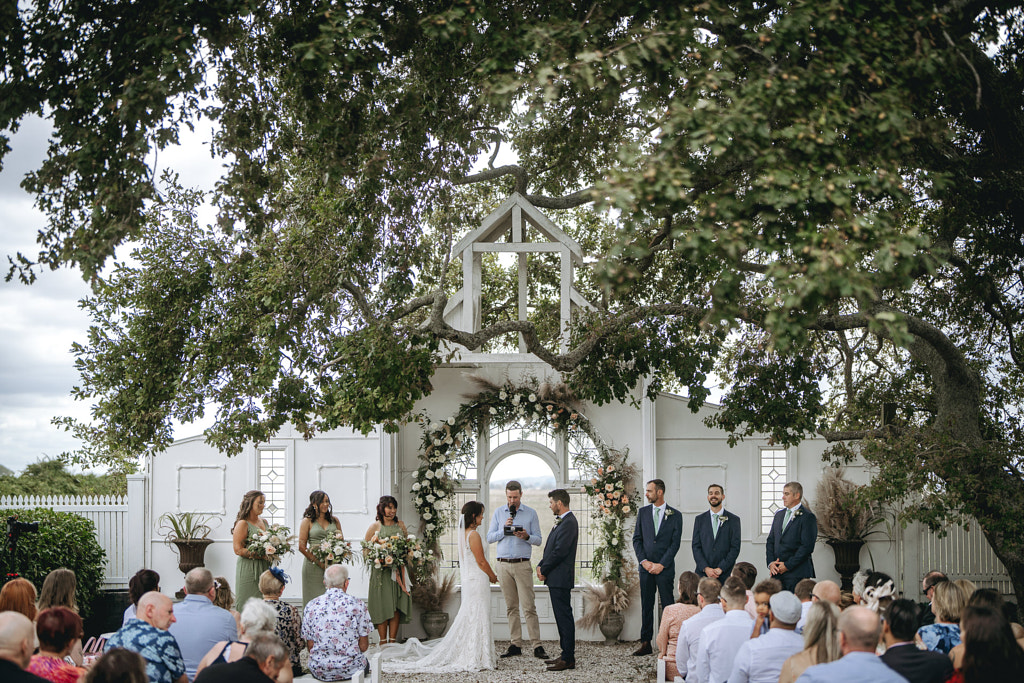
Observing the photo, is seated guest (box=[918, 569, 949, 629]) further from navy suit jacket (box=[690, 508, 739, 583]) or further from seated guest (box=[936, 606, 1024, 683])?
navy suit jacket (box=[690, 508, 739, 583])

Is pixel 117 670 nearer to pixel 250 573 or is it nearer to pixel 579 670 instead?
pixel 250 573

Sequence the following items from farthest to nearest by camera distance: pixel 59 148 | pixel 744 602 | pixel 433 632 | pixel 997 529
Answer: pixel 433 632 < pixel 997 529 < pixel 59 148 < pixel 744 602

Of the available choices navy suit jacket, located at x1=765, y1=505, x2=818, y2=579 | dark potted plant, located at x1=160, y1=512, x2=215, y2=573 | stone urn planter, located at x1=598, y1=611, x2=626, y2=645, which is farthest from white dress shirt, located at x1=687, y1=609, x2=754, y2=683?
dark potted plant, located at x1=160, y1=512, x2=215, y2=573

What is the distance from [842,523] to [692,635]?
5.71 m

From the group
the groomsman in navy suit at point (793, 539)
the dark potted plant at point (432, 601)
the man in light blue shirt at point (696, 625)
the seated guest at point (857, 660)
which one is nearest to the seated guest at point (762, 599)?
the man in light blue shirt at point (696, 625)

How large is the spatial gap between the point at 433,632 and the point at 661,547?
3.08m

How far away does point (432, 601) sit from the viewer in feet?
38.6

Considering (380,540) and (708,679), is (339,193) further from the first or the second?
(708,679)

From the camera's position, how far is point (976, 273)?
1035cm

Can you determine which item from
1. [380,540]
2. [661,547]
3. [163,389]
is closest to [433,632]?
[380,540]

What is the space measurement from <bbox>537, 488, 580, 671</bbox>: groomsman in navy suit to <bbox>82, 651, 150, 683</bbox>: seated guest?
6.24 meters

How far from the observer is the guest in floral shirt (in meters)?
7.23

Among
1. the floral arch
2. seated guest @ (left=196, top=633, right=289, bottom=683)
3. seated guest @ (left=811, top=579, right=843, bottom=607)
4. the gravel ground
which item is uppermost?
the floral arch

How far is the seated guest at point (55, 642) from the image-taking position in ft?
16.4
